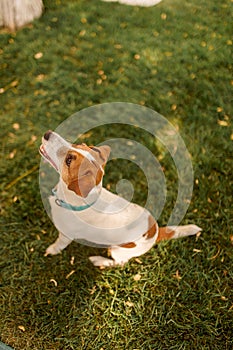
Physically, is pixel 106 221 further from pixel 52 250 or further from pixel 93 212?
pixel 52 250

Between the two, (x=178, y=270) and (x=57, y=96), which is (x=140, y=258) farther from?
(x=57, y=96)

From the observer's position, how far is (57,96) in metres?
3.88

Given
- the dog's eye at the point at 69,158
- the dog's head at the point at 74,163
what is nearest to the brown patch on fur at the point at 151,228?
the dog's head at the point at 74,163

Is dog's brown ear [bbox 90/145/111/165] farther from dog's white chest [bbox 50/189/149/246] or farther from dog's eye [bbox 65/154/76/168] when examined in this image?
dog's white chest [bbox 50/189/149/246]

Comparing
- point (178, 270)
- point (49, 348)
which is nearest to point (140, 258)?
point (178, 270)

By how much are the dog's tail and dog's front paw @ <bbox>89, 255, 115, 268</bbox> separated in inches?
13.4

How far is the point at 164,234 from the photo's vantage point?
2842 millimetres

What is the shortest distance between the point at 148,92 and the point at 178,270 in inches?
67.5

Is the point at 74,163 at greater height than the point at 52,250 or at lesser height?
greater

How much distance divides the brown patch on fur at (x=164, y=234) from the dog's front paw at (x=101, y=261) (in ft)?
1.12

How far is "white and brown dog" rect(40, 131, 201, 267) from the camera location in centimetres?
204

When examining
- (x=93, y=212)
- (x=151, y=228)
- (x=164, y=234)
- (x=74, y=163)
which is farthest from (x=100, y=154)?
(x=164, y=234)

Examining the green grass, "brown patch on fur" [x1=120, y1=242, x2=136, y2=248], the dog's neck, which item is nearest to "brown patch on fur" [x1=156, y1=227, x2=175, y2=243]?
the green grass

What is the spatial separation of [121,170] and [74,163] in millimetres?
1377
